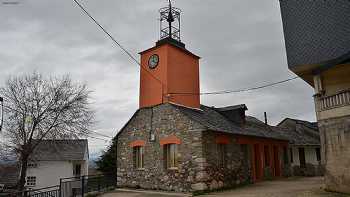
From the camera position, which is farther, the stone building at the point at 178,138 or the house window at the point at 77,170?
the house window at the point at 77,170

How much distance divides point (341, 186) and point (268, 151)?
9697mm

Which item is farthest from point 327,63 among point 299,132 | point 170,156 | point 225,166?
point 299,132

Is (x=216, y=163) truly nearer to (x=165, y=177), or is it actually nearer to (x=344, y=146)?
(x=165, y=177)

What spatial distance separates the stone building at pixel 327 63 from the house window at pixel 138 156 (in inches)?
331

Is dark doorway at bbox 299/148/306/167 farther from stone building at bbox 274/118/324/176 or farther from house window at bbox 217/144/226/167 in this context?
house window at bbox 217/144/226/167

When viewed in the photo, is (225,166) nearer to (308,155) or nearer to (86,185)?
(86,185)

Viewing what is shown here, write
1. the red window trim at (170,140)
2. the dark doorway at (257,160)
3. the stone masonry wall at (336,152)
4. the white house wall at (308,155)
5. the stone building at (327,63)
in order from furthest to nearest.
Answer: the white house wall at (308,155), the dark doorway at (257,160), the red window trim at (170,140), the stone building at (327,63), the stone masonry wall at (336,152)

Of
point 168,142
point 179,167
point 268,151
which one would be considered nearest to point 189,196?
point 179,167

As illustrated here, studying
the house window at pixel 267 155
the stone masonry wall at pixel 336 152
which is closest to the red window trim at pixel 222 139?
the stone masonry wall at pixel 336 152

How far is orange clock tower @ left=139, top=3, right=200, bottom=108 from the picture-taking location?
16.3 metres

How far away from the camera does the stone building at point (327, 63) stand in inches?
431

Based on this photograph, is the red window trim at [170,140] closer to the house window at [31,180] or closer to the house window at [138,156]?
the house window at [138,156]

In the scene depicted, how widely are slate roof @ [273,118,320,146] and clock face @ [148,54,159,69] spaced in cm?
1293

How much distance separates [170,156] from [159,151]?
1.96ft
